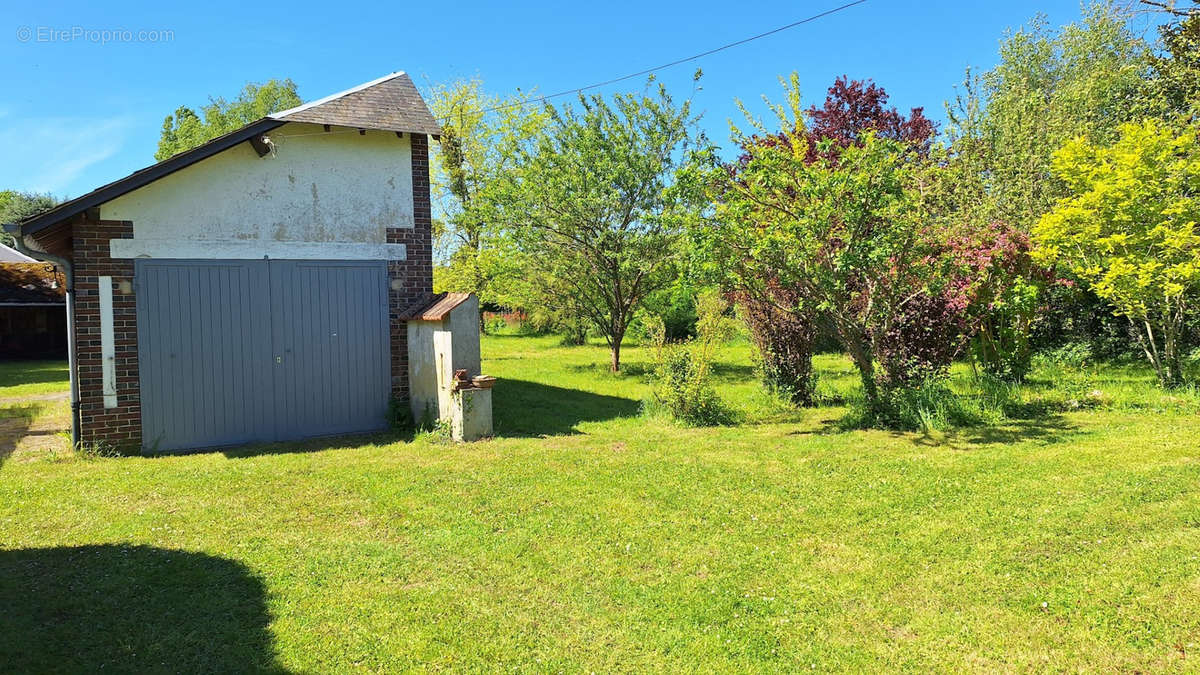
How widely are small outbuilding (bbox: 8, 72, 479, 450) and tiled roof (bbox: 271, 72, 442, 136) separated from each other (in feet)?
0.07

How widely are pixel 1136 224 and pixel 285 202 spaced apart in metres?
10.6

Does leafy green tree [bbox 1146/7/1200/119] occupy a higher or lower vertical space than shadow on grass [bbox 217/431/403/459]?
higher

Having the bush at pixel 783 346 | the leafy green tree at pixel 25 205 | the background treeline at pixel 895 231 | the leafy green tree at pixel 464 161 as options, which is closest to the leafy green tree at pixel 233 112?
A: the leafy green tree at pixel 25 205

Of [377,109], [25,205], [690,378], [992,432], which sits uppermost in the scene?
[25,205]

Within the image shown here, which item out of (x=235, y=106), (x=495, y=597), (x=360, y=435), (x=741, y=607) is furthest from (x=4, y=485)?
(x=235, y=106)

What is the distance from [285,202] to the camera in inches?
331

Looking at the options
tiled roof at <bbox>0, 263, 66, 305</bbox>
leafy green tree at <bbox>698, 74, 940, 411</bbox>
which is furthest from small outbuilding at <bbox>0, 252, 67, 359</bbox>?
leafy green tree at <bbox>698, 74, 940, 411</bbox>

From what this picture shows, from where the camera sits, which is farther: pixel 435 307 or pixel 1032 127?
pixel 1032 127

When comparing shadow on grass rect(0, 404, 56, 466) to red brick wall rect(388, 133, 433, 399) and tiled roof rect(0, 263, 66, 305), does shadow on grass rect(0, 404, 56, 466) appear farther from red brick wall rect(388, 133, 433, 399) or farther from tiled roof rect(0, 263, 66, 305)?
tiled roof rect(0, 263, 66, 305)

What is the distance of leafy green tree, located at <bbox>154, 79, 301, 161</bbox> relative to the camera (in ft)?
120

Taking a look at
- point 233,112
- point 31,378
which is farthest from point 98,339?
point 233,112

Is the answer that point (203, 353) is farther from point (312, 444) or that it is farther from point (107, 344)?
point (312, 444)

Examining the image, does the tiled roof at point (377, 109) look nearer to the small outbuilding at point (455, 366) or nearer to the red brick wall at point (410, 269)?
the red brick wall at point (410, 269)

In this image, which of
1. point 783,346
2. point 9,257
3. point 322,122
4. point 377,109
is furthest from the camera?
point 9,257
